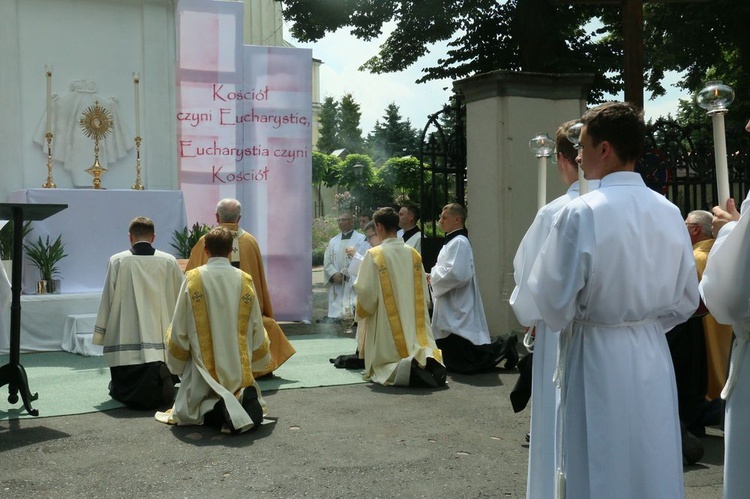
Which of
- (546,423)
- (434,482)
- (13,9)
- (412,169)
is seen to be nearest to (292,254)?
(13,9)

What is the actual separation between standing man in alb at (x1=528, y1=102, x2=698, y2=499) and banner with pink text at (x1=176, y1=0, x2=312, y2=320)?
368 inches

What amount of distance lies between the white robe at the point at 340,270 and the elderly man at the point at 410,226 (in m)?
2.03

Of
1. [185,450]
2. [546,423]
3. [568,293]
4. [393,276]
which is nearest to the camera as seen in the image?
[568,293]

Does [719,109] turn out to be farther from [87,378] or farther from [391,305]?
[87,378]

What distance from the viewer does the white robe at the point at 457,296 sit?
8820 millimetres

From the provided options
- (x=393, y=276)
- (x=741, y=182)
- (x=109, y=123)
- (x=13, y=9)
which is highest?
(x=13, y=9)

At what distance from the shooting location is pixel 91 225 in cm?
1141

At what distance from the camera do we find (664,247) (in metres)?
3.41

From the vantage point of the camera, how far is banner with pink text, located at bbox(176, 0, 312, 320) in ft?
40.5

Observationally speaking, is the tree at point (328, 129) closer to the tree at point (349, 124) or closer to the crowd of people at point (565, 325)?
the tree at point (349, 124)

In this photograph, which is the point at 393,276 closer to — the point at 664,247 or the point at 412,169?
the point at 664,247

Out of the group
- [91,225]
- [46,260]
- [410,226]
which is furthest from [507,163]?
[46,260]

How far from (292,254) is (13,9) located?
5.19 metres

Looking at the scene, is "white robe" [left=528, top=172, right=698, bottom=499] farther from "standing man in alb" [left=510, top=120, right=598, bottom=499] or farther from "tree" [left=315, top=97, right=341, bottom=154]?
"tree" [left=315, top=97, right=341, bottom=154]
